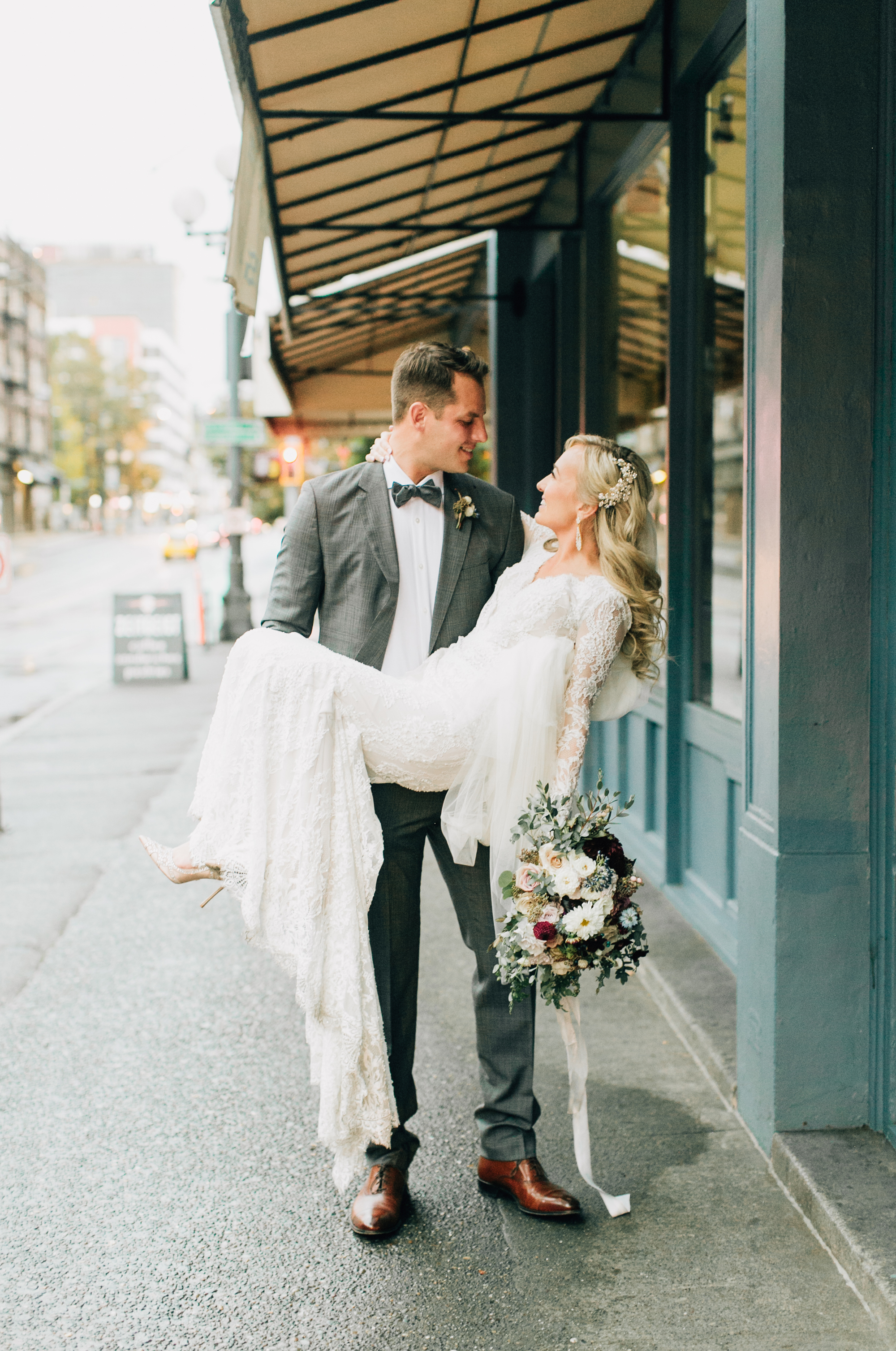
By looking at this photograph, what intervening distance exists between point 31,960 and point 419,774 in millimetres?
3063

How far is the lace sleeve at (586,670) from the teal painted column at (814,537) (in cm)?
54

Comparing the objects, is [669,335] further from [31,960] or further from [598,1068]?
[31,960]

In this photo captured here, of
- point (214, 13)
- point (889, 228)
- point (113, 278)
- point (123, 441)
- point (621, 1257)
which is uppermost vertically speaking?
point (113, 278)

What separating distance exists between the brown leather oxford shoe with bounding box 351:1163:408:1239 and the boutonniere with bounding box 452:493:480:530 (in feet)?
5.57

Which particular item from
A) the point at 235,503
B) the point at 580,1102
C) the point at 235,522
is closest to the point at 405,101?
the point at 580,1102

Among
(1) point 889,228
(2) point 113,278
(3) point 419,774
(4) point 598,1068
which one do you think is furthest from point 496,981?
(2) point 113,278

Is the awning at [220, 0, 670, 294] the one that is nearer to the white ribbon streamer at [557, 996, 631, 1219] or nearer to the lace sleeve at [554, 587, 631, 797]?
the lace sleeve at [554, 587, 631, 797]

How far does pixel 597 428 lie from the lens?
7.17 meters

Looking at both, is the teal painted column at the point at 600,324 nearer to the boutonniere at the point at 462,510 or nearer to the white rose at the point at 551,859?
the boutonniere at the point at 462,510

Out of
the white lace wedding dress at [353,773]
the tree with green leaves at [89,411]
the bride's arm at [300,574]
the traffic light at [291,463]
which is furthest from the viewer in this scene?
the tree with green leaves at [89,411]

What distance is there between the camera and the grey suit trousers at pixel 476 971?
122 inches

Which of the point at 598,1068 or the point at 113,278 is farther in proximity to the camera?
the point at 113,278

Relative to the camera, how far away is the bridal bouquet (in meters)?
2.71


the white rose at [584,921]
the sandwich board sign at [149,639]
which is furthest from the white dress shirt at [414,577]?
the sandwich board sign at [149,639]
